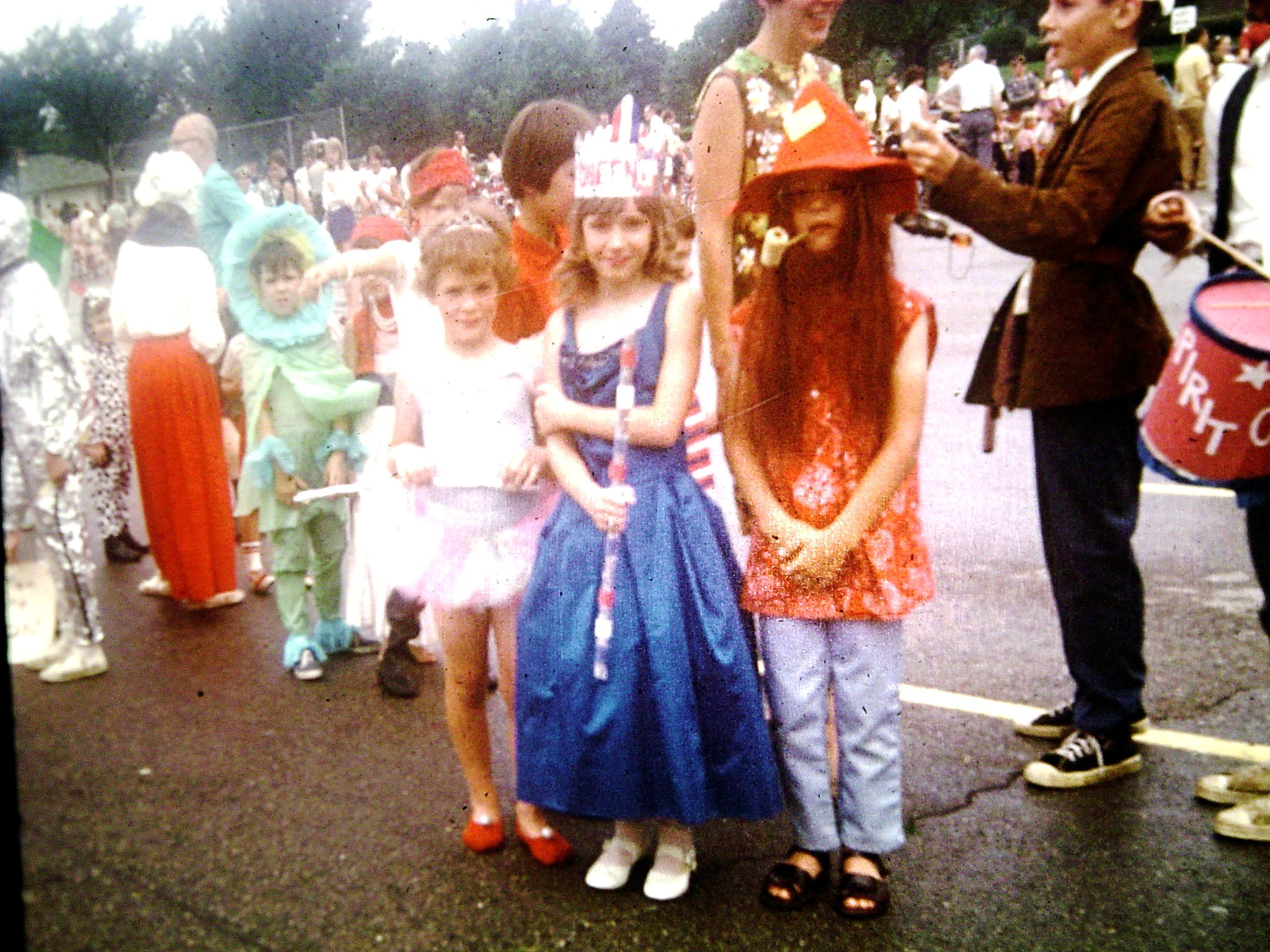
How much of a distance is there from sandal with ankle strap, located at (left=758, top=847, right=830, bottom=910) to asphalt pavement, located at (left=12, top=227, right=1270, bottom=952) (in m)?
0.03

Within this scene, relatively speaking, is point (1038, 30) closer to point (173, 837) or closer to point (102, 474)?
point (102, 474)

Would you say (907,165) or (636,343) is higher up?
(907,165)

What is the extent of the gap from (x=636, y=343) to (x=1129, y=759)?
152cm

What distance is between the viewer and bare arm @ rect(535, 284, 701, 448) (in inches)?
96.1

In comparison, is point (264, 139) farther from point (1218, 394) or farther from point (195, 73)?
point (1218, 394)

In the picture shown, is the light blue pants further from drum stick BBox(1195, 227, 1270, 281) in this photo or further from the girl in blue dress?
drum stick BBox(1195, 227, 1270, 281)

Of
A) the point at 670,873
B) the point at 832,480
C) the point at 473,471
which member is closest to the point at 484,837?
the point at 670,873

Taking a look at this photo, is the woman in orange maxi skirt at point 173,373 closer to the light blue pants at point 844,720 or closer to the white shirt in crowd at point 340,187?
the white shirt in crowd at point 340,187

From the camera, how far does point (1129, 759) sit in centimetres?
293

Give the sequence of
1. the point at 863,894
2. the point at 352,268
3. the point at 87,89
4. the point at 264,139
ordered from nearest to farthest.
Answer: the point at 87,89, the point at 264,139, the point at 863,894, the point at 352,268

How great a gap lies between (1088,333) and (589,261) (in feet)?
3.37

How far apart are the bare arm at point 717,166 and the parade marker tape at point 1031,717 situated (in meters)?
1.34

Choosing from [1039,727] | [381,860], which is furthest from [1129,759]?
[381,860]

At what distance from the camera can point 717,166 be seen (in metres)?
2.44
